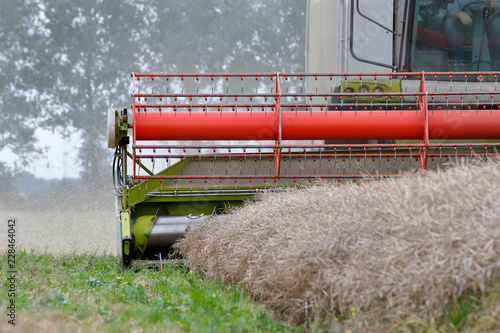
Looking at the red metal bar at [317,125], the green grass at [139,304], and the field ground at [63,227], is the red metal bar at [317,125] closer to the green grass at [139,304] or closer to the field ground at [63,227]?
the green grass at [139,304]

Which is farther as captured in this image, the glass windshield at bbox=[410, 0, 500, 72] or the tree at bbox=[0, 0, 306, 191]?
the tree at bbox=[0, 0, 306, 191]

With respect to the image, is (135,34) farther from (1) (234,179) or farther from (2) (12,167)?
(1) (234,179)

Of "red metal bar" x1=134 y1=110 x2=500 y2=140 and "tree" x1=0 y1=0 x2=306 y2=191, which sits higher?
"tree" x1=0 y1=0 x2=306 y2=191

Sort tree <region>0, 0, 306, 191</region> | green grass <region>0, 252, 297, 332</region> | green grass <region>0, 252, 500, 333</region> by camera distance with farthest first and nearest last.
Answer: tree <region>0, 0, 306, 191</region>, green grass <region>0, 252, 297, 332</region>, green grass <region>0, 252, 500, 333</region>

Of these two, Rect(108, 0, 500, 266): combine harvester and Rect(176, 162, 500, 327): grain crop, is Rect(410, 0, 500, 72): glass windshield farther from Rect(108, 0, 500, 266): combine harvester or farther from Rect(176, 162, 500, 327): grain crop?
Rect(176, 162, 500, 327): grain crop

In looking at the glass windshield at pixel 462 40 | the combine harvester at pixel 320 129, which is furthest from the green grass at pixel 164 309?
the glass windshield at pixel 462 40

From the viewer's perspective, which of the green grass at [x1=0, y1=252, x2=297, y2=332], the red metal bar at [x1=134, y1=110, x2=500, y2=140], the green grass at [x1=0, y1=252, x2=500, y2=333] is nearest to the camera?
the green grass at [x1=0, y1=252, x2=500, y2=333]

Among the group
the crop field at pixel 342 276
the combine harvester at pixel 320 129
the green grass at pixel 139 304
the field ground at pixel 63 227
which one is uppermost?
the combine harvester at pixel 320 129

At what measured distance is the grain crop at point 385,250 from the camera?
230 centimetres

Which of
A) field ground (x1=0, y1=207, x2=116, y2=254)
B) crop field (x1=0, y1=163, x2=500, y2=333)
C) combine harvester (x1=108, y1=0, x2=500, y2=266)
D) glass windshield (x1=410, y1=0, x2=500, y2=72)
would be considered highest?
glass windshield (x1=410, y1=0, x2=500, y2=72)

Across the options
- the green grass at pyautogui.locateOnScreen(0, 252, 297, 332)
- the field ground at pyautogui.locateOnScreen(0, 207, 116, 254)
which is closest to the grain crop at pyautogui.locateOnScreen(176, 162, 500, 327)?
the green grass at pyautogui.locateOnScreen(0, 252, 297, 332)

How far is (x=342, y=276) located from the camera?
2592 millimetres

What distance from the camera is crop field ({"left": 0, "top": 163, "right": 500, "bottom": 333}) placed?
7.52ft

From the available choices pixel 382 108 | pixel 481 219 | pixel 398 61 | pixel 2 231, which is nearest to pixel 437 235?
pixel 481 219
